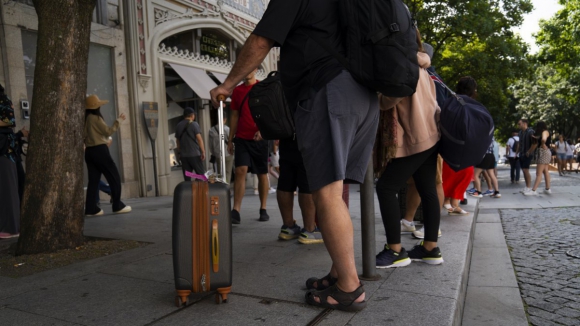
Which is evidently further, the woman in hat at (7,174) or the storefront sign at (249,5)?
the storefront sign at (249,5)

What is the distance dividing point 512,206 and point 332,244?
6723 millimetres

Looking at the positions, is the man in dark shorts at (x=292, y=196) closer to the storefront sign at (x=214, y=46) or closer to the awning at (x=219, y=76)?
the awning at (x=219, y=76)

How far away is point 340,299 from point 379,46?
1.28 metres

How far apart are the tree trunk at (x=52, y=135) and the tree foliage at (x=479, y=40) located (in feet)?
52.8

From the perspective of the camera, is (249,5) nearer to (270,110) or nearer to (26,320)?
(270,110)

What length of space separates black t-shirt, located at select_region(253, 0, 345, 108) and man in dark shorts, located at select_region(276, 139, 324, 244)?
1510 millimetres

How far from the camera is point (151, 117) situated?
10.4 m

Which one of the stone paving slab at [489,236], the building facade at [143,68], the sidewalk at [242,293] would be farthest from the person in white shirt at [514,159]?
the sidewalk at [242,293]

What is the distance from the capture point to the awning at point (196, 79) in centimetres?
1135

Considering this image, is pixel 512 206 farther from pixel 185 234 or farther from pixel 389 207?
pixel 185 234

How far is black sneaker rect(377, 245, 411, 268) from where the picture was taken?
3.20 meters

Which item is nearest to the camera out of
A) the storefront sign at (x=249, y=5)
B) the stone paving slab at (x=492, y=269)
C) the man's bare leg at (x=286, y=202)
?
the stone paving slab at (x=492, y=269)

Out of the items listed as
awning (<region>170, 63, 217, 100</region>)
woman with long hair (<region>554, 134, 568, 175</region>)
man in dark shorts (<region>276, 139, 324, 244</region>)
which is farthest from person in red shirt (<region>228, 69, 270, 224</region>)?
woman with long hair (<region>554, 134, 568, 175</region>)

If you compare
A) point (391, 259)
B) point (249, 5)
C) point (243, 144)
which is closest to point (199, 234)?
point (391, 259)
